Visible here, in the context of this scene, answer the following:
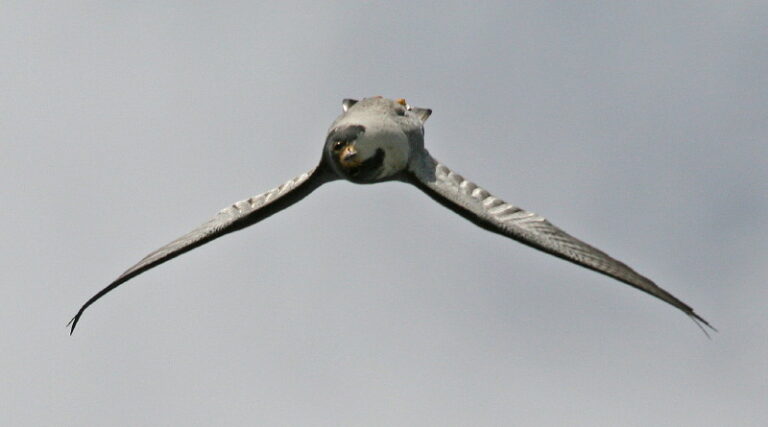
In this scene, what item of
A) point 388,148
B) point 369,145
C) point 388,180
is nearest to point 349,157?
point 369,145

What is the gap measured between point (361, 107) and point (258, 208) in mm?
2768

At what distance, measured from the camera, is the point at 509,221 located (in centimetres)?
2872

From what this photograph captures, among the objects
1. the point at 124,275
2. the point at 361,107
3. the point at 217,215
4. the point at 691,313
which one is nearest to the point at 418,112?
the point at 361,107

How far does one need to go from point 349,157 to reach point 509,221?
3.37 m

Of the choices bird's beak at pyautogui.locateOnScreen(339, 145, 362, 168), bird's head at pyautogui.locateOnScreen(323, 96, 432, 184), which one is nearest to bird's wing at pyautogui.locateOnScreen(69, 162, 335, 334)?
bird's head at pyautogui.locateOnScreen(323, 96, 432, 184)

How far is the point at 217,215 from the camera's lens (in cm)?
3084

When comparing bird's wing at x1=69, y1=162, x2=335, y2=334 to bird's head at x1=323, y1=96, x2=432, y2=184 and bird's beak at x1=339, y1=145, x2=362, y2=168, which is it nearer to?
bird's head at x1=323, y1=96, x2=432, y2=184

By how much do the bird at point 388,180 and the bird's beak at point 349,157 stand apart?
0.02m

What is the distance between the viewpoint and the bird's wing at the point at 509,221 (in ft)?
88.2

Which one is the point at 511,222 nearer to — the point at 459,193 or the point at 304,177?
the point at 459,193

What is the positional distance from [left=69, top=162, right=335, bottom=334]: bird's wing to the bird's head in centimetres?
109

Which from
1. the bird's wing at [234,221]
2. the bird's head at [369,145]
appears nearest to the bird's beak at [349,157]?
the bird's head at [369,145]

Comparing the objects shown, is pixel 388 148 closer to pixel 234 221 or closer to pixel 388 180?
pixel 388 180

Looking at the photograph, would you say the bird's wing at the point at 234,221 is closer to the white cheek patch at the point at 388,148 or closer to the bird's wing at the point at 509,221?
the white cheek patch at the point at 388,148
